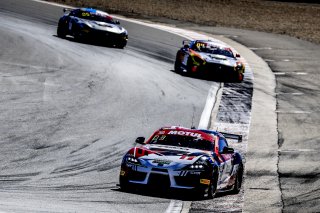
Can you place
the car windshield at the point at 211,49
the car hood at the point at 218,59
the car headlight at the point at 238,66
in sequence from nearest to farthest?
the car headlight at the point at 238,66, the car hood at the point at 218,59, the car windshield at the point at 211,49

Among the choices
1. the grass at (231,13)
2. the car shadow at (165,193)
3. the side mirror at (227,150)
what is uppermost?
the side mirror at (227,150)

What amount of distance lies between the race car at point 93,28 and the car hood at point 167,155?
2000 centimetres

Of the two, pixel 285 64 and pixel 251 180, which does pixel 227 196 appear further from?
pixel 285 64

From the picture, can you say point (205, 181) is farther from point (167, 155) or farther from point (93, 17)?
point (93, 17)

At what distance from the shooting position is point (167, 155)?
13.9m

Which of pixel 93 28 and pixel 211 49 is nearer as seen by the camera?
pixel 211 49

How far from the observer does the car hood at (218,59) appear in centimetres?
2953

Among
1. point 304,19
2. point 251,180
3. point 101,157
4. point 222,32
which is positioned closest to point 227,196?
point 251,180

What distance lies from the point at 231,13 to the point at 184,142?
129 ft

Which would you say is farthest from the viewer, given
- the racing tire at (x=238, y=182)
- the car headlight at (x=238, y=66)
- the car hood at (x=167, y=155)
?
the car headlight at (x=238, y=66)

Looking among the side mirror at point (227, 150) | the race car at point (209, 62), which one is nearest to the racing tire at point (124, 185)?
the side mirror at point (227, 150)

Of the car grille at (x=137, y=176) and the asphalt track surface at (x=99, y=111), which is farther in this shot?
the asphalt track surface at (x=99, y=111)

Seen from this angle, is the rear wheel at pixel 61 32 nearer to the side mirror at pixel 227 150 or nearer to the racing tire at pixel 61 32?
the racing tire at pixel 61 32

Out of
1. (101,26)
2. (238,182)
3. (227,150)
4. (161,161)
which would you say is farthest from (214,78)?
(161,161)
